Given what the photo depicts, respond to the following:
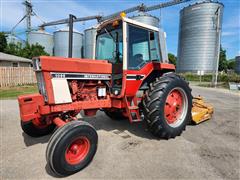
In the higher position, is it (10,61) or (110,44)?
(10,61)

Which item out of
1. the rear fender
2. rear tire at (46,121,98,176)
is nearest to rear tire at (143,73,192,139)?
rear tire at (46,121,98,176)

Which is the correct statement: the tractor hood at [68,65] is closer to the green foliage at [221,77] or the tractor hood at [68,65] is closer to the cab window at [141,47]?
the cab window at [141,47]

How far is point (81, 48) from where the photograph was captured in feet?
94.1

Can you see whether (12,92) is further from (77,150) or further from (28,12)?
(28,12)

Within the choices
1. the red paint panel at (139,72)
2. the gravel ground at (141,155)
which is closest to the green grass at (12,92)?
the gravel ground at (141,155)

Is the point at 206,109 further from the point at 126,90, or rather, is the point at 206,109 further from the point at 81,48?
the point at 81,48

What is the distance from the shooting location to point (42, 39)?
3141 cm

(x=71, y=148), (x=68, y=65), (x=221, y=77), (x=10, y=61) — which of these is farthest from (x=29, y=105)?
(x=221, y=77)

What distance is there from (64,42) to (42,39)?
5.08m

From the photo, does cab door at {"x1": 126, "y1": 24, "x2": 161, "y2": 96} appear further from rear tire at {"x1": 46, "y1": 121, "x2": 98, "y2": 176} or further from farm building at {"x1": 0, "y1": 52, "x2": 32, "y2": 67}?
farm building at {"x1": 0, "y1": 52, "x2": 32, "y2": 67}

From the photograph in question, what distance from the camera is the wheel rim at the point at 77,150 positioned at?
2.78 meters

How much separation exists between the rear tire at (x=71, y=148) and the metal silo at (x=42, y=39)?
31.8 metres

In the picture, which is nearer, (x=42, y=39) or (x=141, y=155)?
(x=141, y=155)

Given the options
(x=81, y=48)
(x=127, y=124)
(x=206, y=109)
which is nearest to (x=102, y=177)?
(x=127, y=124)
